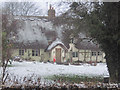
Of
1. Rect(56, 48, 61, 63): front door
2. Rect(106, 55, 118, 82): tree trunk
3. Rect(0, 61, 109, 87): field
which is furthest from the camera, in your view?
Rect(106, 55, 118, 82): tree trunk

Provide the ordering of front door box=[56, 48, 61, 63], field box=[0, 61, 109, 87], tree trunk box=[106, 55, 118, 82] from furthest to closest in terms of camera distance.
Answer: tree trunk box=[106, 55, 118, 82]
front door box=[56, 48, 61, 63]
field box=[0, 61, 109, 87]

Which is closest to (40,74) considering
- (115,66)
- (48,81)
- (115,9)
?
(48,81)

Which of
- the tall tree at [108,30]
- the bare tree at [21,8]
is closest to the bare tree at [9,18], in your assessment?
the bare tree at [21,8]

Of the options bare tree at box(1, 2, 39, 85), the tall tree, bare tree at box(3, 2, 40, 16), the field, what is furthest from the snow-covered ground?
A: bare tree at box(3, 2, 40, 16)

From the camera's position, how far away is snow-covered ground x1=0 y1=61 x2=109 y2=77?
12.0 feet

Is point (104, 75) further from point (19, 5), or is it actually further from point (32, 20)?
point (19, 5)

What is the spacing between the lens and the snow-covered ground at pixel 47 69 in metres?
3.64

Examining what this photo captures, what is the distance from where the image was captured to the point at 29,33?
3727mm

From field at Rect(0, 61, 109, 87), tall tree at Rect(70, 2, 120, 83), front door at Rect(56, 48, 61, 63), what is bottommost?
field at Rect(0, 61, 109, 87)

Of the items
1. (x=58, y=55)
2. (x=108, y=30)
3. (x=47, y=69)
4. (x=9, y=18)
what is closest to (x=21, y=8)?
(x=9, y=18)

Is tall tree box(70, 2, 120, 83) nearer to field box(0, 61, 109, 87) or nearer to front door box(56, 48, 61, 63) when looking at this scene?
field box(0, 61, 109, 87)

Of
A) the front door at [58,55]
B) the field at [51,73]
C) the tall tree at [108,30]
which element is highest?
the tall tree at [108,30]

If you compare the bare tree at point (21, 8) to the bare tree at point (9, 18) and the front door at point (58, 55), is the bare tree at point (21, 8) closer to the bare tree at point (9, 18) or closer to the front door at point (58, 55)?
the bare tree at point (9, 18)

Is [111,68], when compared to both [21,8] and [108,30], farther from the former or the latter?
[21,8]
